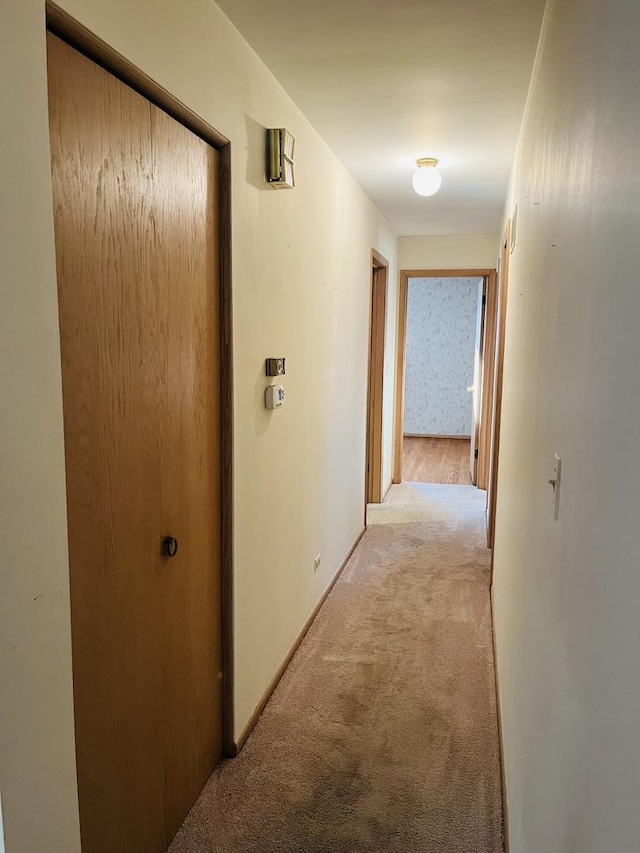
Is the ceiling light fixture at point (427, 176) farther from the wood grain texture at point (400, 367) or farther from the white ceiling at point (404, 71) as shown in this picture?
the wood grain texture at point (400, 367)

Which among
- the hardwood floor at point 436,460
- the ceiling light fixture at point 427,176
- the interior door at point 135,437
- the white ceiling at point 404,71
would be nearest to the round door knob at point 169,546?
the interior door at point 135,437

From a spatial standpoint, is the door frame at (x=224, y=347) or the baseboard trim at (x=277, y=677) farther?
the baseboard trim at (x=277, y=677)

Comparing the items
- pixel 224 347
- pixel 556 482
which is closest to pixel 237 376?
pixel 224 347

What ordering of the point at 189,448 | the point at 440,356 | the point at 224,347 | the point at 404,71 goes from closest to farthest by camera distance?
1. the point at 189,448
2. the point at 224,347
3. the point at 404,71
4. the point at 440,356

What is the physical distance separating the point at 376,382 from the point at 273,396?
3.08 metres

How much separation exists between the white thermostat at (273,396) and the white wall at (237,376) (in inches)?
2.0

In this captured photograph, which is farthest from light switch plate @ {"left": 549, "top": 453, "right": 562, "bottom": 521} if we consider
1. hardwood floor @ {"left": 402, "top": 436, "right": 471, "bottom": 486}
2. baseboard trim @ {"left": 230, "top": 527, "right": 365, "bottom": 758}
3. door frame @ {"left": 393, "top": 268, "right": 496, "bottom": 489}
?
hardwood floor @ {"left": 402, "top": 436, "right": 471, "bottom": 486}

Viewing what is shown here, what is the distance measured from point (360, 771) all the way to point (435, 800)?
0.86ft

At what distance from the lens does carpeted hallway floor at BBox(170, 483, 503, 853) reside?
1862mm

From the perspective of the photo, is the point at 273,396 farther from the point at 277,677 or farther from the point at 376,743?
the point at 376,743

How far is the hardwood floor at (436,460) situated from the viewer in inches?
261

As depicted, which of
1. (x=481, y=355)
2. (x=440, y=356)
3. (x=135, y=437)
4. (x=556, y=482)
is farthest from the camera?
(x=440, y=356)

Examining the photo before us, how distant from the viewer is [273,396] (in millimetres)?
2385

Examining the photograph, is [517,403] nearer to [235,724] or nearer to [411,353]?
[235,724]
